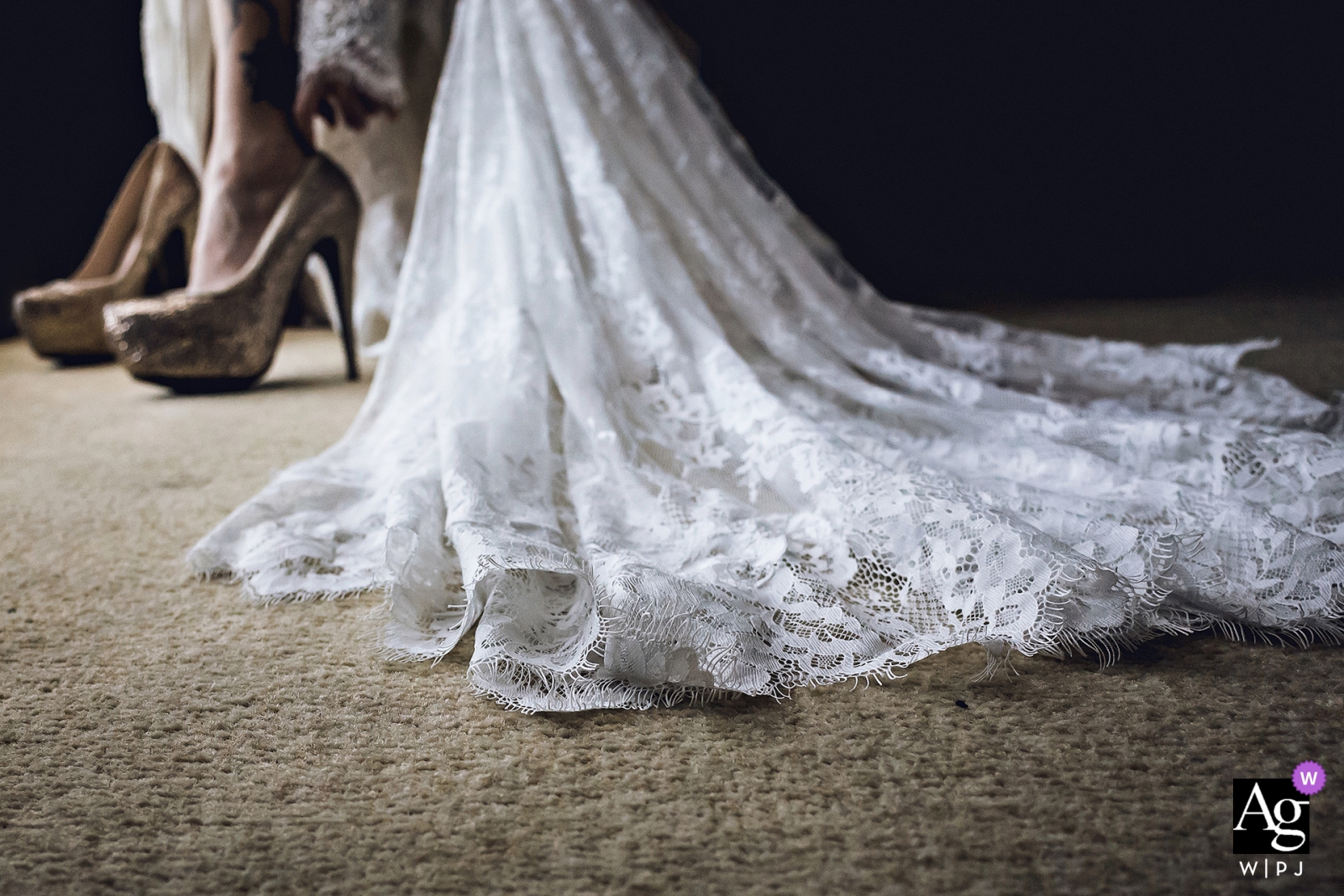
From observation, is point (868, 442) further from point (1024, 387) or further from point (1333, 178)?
point (1333, 178)

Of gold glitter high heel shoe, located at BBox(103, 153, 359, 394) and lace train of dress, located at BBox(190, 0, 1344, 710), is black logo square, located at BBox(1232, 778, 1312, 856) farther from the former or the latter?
gold glitter high heel shoe, located at BBox(103, 153, 359, 394)

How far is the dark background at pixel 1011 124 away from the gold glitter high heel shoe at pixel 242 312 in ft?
4.69

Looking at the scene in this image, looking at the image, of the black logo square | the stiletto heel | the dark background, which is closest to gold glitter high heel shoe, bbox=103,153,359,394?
the stiletto heel

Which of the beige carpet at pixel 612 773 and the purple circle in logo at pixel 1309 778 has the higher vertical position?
the purple circle in logo at pixel 1309 778

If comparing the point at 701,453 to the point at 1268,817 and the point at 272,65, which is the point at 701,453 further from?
the point at 272,65

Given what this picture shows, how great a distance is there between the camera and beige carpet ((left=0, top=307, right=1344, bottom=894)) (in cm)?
36

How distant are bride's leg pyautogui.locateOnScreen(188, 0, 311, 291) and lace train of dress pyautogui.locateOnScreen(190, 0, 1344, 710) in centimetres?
48

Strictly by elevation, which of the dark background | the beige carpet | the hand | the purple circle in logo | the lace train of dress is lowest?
the beige carpet

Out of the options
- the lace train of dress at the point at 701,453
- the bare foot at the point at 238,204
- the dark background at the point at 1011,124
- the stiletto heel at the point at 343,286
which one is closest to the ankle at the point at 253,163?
the bare foot at the point at 238,204

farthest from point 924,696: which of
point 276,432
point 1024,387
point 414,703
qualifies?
point 276,432

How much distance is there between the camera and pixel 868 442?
75 centimetres

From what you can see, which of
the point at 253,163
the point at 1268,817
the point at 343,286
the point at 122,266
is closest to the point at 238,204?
the point at 253,163

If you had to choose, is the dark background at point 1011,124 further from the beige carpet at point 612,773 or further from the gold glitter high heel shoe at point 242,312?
the beige carpet at point 612,773

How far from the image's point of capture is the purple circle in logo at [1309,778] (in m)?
0.38
